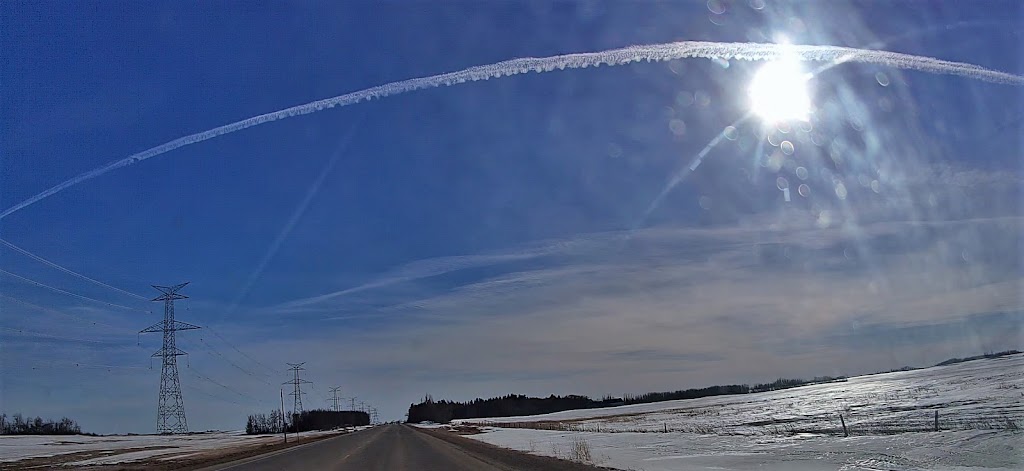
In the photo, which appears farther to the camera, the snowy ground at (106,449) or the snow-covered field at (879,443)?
the snowy ground at (106,449)

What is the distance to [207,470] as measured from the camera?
1320 inches

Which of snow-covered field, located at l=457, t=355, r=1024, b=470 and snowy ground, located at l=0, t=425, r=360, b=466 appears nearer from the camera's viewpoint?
snow-covered field, located at l=457, t=355, r=1024, b=470

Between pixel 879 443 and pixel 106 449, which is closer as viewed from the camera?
pixel 879 443

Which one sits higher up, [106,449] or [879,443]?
[106,449]

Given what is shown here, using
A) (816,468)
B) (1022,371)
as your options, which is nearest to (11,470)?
(816,468)

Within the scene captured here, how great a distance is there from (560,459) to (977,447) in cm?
1512

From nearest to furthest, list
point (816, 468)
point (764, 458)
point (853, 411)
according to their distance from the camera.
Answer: point (816, 468) → point (764, 458) → point (853, 411)

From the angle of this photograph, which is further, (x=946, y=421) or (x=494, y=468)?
(x=946, y=421)

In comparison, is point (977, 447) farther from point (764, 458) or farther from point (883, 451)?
point (764, 458)

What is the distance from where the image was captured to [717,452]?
2833cm

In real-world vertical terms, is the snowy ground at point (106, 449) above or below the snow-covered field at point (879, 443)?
above

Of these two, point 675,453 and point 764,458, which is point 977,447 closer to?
point 764,458

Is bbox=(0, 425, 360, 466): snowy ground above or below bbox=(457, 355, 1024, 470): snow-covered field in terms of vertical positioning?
above

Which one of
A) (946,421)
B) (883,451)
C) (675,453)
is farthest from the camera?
(946,421)
